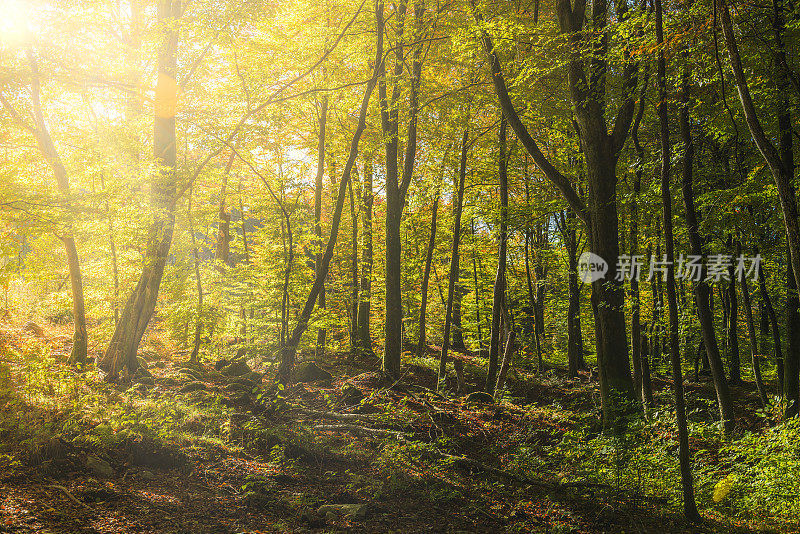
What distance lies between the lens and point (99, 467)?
5.39m

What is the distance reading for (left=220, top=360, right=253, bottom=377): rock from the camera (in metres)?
11.8

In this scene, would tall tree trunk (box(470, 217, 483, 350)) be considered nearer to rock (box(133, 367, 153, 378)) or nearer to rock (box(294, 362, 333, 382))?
rock (box(294, 362, 333, 382))

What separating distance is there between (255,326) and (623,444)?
9.90 metres

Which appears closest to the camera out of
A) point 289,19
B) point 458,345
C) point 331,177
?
point 289,19

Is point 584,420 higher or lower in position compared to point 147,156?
lower

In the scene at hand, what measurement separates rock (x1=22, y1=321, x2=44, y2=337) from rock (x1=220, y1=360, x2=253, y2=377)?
220 inches

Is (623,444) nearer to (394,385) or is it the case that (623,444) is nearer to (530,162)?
(394,385)

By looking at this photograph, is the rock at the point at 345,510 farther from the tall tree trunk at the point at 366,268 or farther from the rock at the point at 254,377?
the tall tree trunk at the point at 366,268

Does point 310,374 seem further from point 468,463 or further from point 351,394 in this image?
point 468,463

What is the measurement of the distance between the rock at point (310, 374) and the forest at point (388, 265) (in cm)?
6

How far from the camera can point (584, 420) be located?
874 centimetres

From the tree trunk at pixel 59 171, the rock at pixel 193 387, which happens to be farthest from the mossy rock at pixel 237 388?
the tree trunk at pixel 59 171

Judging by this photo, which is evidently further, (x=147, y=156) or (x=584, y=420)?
(x=147, y=156)

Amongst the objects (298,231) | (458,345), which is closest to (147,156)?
(298,231)
